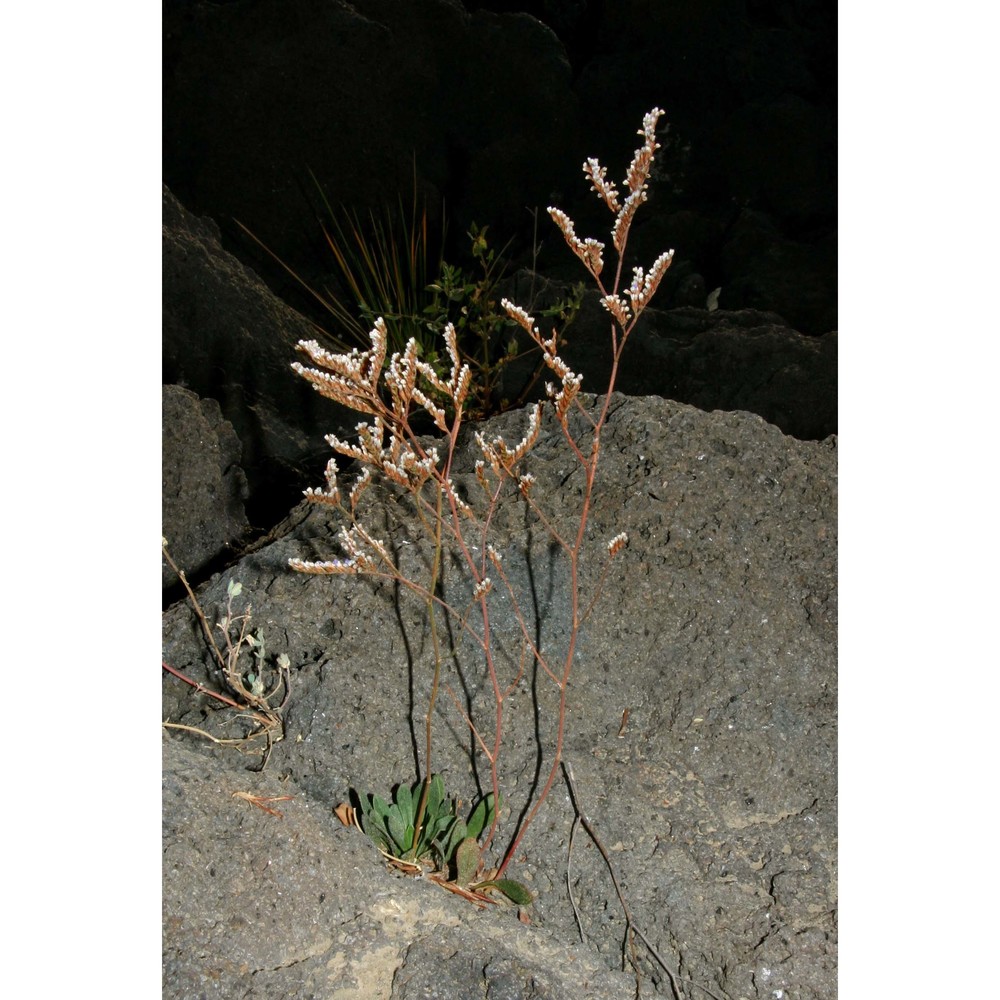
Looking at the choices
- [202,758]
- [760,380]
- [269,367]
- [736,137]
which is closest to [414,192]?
[269,367]

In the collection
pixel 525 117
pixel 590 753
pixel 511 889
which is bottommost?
pixel 511 889

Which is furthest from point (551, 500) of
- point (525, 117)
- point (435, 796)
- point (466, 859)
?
point (525, 117)

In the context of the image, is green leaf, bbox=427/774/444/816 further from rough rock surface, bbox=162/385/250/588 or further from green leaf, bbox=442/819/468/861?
rough rock surface, bbox=162/385/250/588

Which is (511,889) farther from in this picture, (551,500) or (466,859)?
(551,500)

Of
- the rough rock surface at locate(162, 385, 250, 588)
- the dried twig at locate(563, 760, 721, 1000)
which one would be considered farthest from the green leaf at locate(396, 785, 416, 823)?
the rough rock surface at locate(162, 385, 250, 588)

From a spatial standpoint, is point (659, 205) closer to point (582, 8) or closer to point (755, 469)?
point (582, 8)

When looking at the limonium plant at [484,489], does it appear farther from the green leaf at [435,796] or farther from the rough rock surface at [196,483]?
the rough rock surface at [196,483]

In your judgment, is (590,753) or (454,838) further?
(590,753)
